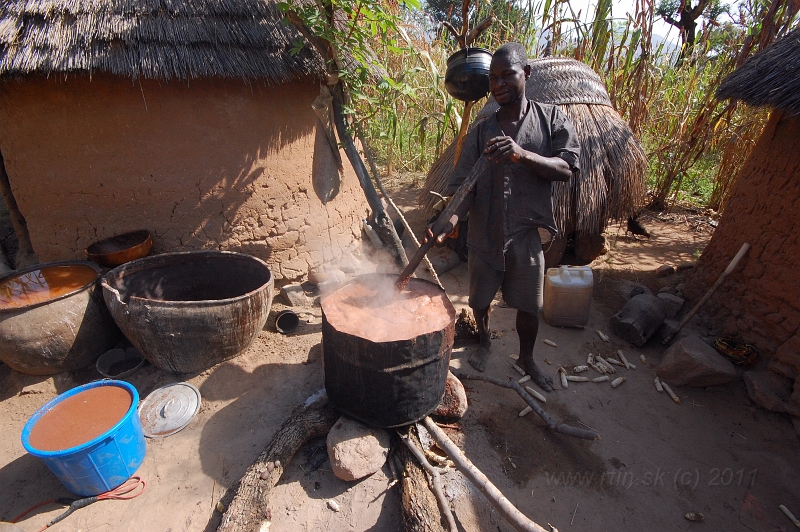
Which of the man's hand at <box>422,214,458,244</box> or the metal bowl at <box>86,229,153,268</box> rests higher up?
the man's hand at <box>422,214,458,244</box>

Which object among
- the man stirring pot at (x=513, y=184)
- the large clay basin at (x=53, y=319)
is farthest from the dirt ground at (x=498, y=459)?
the man stirring pot at (x=513, y=184)

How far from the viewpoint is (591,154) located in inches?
170

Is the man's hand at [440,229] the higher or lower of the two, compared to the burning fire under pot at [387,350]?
higher

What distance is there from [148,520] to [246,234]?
2.28m

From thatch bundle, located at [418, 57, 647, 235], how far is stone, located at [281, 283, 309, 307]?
2.72 metres

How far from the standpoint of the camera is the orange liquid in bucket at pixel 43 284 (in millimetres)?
3078

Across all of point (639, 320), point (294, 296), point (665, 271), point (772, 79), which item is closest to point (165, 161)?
point (294, 296)

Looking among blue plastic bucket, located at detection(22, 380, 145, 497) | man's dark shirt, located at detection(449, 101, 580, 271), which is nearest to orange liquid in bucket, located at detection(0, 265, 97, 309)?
blue plastic bucket, located at detection(22, 380, 145, 497)

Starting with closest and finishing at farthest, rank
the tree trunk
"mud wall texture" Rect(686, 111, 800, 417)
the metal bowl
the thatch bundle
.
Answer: "mud wall texture" Rect(686, 111, 800, 417) < the metal bowl < the tree trunk < the thatch bundle

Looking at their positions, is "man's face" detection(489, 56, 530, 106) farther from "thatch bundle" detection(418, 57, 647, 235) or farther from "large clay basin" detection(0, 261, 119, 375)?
"large clay basin" detection(0, 261, 119, 375)

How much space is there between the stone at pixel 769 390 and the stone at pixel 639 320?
2.47ft

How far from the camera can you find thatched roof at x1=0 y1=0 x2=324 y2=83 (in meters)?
2.84

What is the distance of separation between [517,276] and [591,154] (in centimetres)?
234

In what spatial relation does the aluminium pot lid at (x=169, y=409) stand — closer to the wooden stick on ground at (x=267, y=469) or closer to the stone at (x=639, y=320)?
the wooden stick on ground at (x=267, y=469)
